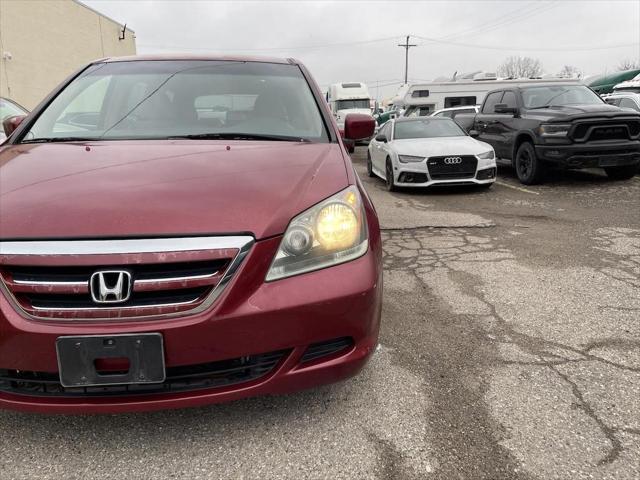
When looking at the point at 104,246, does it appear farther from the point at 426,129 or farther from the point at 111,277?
the point at 426,129

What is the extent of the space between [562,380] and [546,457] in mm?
631

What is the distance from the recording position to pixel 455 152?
777 centimetres

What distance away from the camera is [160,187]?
187 centimetres

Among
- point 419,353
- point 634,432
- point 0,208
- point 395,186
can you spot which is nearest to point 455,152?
point 395,186

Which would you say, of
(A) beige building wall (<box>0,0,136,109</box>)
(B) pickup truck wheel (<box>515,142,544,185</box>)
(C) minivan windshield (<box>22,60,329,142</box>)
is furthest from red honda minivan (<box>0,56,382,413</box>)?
(A) beige building wall (<box>0,0,136,109</box>)

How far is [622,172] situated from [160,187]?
8.91m

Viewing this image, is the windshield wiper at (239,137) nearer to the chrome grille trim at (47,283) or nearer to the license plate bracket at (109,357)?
the chrome grille trim at (47,283)

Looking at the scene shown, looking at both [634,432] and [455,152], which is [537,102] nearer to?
[455,152]

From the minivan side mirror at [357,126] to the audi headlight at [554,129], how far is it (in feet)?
18.4

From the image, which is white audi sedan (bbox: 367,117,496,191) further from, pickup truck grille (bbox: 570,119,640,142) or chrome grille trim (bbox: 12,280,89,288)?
chrome grille trim (bbox: 12,280,89,288)

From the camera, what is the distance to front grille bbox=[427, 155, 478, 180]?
7.77 m

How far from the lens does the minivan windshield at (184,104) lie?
103 inches

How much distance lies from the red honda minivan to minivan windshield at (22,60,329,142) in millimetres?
505

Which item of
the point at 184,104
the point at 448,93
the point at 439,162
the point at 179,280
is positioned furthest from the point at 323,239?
the point at 448,93
